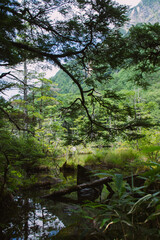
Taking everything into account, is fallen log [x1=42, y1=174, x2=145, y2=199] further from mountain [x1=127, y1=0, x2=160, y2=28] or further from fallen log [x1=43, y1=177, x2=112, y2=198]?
mountain [x1=127, y1=0, x2=160, y2=28]

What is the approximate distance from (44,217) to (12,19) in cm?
321

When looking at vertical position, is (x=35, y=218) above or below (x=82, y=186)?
below

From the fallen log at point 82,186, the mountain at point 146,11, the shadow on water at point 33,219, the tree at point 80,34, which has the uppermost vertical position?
the mountain at point 146,11

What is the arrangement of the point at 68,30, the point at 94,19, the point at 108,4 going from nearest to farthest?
the point at 108,4 < the point at 94,19 < the point at 68,30

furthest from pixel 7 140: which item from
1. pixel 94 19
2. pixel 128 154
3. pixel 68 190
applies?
pixel 128 154

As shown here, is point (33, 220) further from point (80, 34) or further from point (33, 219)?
point (80, 34)

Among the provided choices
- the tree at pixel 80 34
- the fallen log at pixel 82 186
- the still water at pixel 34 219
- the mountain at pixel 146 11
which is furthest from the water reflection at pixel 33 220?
the mountain at pixel 146 11

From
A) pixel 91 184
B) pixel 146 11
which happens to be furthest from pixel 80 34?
pixel 146 11

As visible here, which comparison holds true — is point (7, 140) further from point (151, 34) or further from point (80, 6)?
point (151, 34)

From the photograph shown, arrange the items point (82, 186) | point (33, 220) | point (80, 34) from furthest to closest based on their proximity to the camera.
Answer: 1. point (82, 186)
2. point (80, 34)
3. point (33, 220)

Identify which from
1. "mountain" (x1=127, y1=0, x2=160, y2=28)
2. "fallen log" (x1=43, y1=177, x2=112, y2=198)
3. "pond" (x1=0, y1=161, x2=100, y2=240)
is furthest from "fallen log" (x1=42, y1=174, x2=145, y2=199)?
"mountain" (x1=127, y1=0, x2=160, y2=28)

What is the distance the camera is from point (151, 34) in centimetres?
281

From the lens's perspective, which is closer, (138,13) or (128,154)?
(128,154)

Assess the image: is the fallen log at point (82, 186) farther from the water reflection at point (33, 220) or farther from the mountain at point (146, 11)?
the mountain at point (146, 11)
